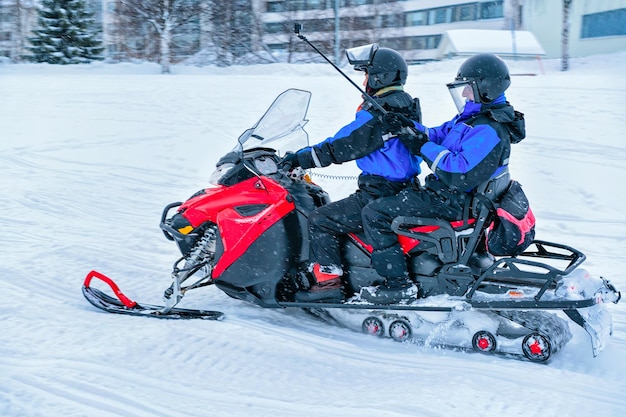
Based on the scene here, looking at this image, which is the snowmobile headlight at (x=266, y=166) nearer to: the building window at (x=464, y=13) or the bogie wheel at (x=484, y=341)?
the bogie wheel at (x=484, y=341)

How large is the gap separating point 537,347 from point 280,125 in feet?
6.88

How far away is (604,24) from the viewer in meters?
27.4

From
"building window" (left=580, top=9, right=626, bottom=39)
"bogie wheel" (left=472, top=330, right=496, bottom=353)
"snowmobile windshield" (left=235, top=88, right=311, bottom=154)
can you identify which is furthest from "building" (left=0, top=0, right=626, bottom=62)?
"bogie wheel" (left=472, top=330, right=496, bottom=353)

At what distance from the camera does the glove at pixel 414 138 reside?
3707mm

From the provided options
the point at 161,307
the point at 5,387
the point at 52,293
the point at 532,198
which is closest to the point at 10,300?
the point at 52,293

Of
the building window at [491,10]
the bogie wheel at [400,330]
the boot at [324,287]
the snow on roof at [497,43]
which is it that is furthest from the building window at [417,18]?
the bogie wheel at [400,330]

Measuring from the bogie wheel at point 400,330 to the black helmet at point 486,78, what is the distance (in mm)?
1398

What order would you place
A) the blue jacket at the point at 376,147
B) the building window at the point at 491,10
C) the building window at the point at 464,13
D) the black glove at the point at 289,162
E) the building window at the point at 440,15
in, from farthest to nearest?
the building window at the point at 440,15 < the building window at the point at 464,13 < the building window at the point at 491,10 < the black glove at the point at 289,162 < the blue jacket at the point at 376,147

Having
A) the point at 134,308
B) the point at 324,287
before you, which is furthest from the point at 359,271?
the point at 134,308

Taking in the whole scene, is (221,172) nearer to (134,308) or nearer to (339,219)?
(339,219)

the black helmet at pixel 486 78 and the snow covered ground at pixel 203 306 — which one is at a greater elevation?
the black helmet at pixel 486 78

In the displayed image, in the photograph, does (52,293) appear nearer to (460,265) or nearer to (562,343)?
(460,265)

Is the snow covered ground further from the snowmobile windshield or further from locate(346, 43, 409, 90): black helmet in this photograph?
locate(346, 43, 409, 90): black helmet

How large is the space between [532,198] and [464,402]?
16.2 feet
